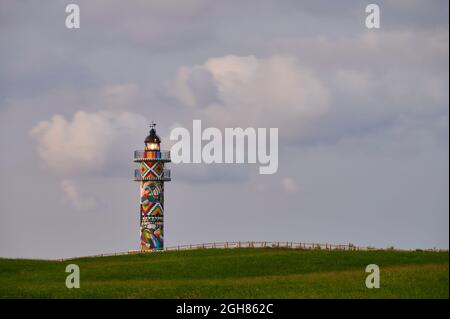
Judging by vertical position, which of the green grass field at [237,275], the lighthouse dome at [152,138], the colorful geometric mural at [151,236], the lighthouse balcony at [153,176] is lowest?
the green grass field at [237,275]

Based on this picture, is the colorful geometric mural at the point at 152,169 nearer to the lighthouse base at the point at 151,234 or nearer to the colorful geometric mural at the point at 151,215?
the colorful geometric mural at the point at 151,215

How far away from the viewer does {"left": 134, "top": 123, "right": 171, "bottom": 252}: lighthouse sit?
9938cm

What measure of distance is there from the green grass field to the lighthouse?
950 cm

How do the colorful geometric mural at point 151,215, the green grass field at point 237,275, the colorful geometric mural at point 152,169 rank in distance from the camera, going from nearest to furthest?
the green grass field at point 237,275 → the colorful geometric mural at point 151,215 → the colorful geometric mural at point 152,169

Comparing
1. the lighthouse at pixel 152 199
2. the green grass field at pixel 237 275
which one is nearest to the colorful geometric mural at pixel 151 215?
the lighthouse at pixel 152 199

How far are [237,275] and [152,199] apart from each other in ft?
103

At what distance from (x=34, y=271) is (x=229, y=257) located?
50.3 ft

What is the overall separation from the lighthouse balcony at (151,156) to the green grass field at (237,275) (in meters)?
13.0

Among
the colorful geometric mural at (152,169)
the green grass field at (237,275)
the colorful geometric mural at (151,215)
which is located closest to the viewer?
the green grass field at (237,275)

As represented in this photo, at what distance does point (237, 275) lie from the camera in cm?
6938

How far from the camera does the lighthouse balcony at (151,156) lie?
3949 inches

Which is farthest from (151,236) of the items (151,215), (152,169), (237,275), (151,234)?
(237,275)
